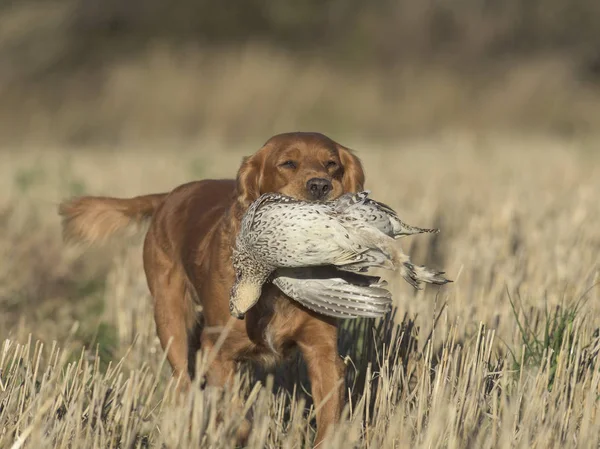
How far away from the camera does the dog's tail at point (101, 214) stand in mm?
4652

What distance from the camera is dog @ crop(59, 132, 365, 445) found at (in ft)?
11.3

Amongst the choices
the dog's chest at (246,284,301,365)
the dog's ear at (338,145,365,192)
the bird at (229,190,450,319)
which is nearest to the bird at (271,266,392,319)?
the bird at (229,190,450,319)

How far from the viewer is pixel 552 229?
20.0 ft

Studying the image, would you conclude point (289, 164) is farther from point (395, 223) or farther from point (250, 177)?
point (395, 223)

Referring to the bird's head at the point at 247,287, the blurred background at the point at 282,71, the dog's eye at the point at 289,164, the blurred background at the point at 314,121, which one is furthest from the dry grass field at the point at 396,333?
the blurred background at the point at 282,71

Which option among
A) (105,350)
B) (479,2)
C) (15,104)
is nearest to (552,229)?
(105,350)

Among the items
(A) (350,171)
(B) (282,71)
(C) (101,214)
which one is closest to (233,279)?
(A) (350,171)

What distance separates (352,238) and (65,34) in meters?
16.9

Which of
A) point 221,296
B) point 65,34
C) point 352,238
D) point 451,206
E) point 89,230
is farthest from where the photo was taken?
point 65,34

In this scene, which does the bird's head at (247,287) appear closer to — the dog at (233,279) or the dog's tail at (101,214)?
the dog at (233,279)

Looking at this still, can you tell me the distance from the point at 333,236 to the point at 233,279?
2.65 feet

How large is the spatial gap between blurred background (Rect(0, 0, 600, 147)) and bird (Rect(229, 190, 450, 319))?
11.3 meters

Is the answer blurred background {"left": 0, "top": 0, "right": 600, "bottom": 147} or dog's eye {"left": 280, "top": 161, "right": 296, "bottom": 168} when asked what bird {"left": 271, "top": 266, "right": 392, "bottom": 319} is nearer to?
dog's eye {"left": 280, "top": 161, "right": 296, "bottom": 168}

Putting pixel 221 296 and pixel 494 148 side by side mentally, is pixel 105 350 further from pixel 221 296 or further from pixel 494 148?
pixel 494 148
